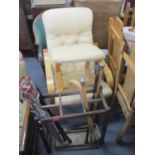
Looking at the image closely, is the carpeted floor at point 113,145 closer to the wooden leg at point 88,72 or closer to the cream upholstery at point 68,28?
the wooden leg at point 88,72

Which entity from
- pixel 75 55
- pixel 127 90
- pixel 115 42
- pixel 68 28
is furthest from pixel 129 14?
pixel 75 55

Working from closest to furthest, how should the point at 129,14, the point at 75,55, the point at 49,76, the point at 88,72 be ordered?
the point at 75,55 → the point at 49,76 → the point at 88,72 → the point at 129,14

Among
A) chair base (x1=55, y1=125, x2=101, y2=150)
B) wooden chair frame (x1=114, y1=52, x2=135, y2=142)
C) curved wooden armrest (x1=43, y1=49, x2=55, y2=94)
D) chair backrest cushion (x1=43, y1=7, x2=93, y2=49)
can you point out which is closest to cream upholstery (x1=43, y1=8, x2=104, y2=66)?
chair backrest cushion (x1=43, y1=7, x2=93, y2=49)

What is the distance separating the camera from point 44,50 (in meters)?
1.83

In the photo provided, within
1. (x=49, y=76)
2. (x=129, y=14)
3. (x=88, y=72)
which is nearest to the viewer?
(x=49, y=76)

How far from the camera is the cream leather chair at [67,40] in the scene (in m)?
1.43

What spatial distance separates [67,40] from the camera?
168 centimetres

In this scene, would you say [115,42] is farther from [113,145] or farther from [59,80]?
[113,145]

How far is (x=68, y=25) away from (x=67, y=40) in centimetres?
16

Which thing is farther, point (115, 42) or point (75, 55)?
point (115, 42)

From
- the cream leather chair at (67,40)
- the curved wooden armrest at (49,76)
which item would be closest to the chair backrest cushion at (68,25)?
the cream leather chair at (67,40)

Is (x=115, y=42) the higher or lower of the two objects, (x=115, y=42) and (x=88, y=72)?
the higher
